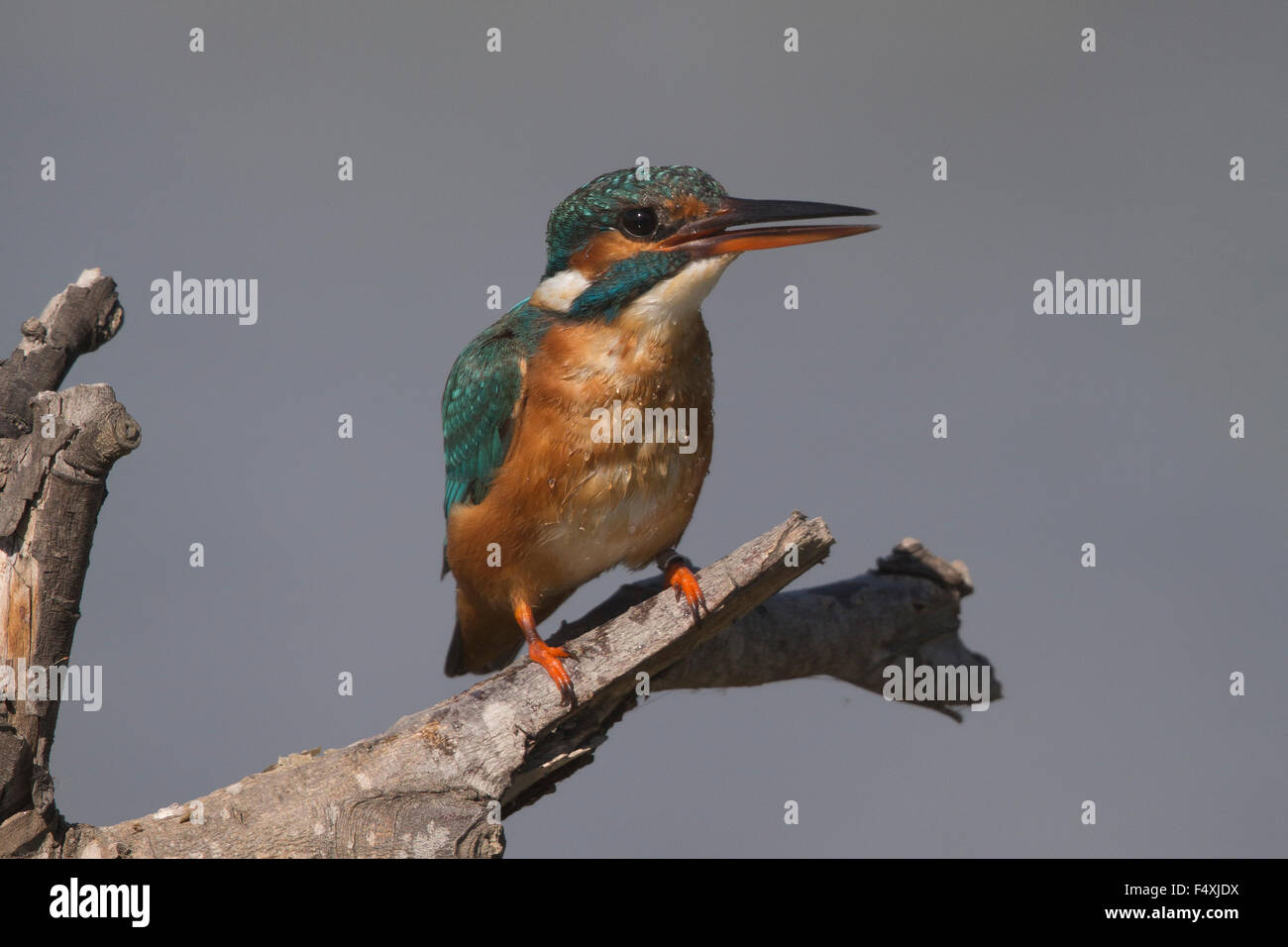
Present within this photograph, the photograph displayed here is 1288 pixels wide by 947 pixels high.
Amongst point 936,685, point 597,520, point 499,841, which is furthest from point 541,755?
point 936,685

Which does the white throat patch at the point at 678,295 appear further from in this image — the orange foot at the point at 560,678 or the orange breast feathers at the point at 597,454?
the orange foot at the point at 560,678

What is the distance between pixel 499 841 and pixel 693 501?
81 cm

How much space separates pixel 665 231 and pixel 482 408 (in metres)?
0.54

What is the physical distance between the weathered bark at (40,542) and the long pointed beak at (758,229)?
39.5 inches

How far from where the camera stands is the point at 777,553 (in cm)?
215

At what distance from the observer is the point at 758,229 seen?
86.7 inches

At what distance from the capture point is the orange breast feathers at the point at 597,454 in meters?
2.34

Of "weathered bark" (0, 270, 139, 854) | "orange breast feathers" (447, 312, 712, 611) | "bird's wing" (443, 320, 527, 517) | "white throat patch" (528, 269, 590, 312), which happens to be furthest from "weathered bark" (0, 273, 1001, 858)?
"white throat patch" (528, 269, 590, 312)

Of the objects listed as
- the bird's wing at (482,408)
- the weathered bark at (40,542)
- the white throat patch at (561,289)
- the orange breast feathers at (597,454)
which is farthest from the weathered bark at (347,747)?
the white throat patch at (561,289)

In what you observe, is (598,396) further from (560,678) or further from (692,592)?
(560,678)

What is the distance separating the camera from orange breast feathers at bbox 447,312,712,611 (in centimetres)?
234

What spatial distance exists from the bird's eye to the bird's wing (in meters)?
0.34

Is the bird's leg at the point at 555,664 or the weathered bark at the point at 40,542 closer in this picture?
the weathered bark at the point at 40,542

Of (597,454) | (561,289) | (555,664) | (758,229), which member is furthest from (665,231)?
(555,664)
